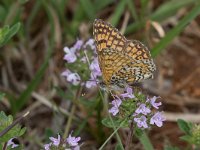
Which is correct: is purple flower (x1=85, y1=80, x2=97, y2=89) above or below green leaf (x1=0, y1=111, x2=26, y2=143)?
below

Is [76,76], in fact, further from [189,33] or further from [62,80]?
[189,33]

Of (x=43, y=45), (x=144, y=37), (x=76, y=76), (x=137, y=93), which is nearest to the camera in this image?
(x=137, y=93)

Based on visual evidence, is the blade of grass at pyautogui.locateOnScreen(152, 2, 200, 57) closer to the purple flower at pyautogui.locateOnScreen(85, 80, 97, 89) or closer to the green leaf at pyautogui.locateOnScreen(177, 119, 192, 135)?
the purple flower at pyautogui.locateOnScreen(85, 80, 97, 89)

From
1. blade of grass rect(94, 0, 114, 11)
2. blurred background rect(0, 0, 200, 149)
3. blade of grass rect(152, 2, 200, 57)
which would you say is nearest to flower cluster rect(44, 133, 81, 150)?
blurred background rect(0, 0, 200, 149)

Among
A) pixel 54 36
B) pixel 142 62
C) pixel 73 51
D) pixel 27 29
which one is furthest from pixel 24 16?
pixel 142 62

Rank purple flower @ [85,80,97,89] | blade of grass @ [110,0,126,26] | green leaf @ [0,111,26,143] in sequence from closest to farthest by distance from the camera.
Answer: green leaf @ [0,111,26,143] → purple flower @ [85,80,97,89] → blade of grass @ [110,0,126,26]

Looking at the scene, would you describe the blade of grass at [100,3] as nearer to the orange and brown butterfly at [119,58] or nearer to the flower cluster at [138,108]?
the orange and brown butterfly at [119,58]

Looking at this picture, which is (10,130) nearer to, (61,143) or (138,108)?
(61,143)

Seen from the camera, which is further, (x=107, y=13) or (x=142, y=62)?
(x=107, y=13)
